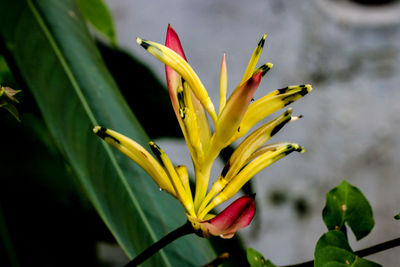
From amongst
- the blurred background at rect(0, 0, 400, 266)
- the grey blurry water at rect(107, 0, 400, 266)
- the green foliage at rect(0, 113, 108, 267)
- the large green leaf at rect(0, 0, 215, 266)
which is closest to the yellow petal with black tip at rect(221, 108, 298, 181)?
the large green leaf at rect(0, 0, 215, 266)

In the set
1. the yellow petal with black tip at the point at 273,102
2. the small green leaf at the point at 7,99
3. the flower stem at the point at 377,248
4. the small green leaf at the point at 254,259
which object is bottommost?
the flower stem at the point at 377,248

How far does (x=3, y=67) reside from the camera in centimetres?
42

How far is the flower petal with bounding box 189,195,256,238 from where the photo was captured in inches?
8.2

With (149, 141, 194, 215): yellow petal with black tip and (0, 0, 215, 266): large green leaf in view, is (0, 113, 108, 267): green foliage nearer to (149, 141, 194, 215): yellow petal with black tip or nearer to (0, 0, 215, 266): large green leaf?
(0, 0, 215, 266): large green leaf

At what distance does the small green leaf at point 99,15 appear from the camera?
0.61m

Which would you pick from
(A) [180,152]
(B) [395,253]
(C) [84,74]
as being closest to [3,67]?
(C) [84,74]

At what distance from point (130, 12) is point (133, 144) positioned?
138 centimetres

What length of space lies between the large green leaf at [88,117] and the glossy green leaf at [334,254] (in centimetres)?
10

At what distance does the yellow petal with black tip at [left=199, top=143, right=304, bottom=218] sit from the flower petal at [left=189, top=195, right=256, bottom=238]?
0.03 m

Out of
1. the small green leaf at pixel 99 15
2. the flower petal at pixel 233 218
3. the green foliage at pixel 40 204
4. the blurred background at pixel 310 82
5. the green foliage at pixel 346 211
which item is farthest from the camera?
the blurred background at pixel 310 82

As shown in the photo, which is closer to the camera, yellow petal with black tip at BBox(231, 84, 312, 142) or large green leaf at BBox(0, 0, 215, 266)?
yellow petal with black tip at BBox(231, 84, 312, 142)

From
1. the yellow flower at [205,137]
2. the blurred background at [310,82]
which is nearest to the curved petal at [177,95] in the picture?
the yellow flower at [205,137]

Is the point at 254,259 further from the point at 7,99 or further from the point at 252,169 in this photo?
the point at 7,99

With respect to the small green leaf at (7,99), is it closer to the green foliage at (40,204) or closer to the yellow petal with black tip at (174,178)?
the yellow petal with black tip at (174,178)
